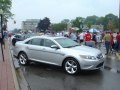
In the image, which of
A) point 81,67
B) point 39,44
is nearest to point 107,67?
point 81,67

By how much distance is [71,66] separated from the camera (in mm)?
10641

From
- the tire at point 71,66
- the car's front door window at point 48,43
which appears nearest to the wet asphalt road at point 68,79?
the tire at point 71,66

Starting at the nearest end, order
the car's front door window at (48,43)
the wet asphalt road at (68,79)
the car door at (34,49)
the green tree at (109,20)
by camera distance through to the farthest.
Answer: the wet asphalt road at (68,79) → the car's front door window at (48,43) → the car door at (34,49) → the green tree at (109,20)

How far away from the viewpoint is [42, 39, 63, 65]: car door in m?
11.1

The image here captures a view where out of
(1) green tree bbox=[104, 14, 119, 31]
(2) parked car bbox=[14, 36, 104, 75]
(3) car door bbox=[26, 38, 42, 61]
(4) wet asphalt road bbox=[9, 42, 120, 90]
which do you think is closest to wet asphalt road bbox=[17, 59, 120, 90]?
(4) wet asphalt road bbox=[9, 42, 120, 90]

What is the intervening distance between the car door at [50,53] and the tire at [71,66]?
0.40m

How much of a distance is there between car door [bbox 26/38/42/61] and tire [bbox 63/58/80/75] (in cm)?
169

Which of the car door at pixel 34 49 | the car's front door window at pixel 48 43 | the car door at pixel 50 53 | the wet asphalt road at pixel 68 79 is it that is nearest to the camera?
the wet asphalt road at pixel 68 79

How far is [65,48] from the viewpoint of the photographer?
36.2 feet

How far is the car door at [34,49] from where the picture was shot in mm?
12108

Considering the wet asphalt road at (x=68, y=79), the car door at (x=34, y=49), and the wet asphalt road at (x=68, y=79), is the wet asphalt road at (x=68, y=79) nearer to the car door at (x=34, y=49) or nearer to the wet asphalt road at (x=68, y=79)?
the wet asphalt road at (x=68, y=79)

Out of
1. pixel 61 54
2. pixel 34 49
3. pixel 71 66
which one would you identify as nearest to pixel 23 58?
pixel 34 49

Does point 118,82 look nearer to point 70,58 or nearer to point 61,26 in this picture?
point 70,58

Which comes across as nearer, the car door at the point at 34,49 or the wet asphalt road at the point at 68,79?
the wet asphalt road at the point at 68,79
